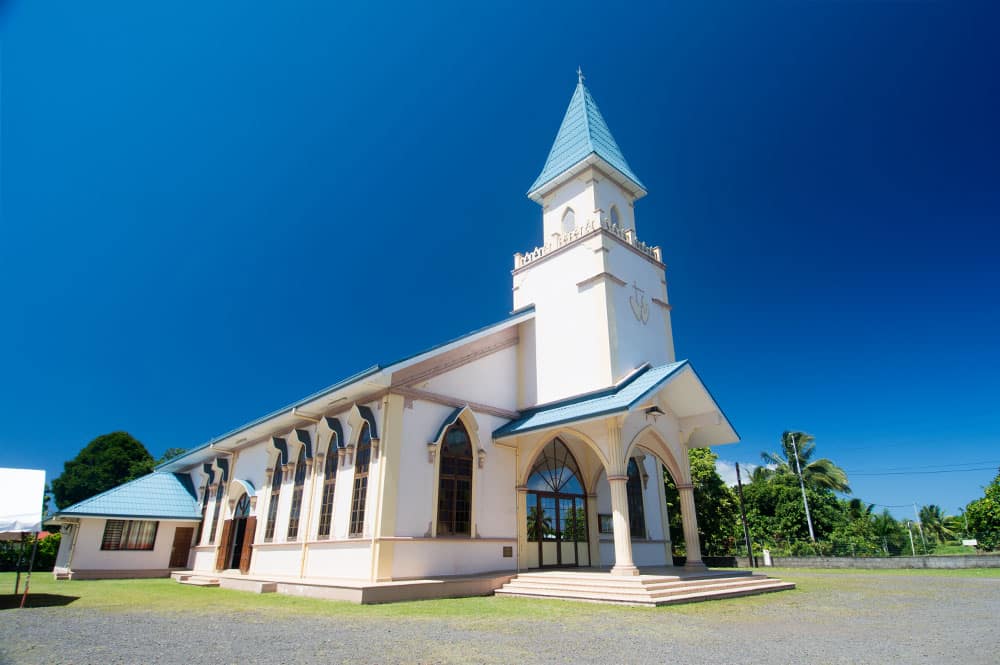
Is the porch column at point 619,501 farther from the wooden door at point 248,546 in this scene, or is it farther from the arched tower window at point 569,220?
the wooden door at point 248,546

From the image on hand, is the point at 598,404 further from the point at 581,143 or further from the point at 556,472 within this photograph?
the point at 581,143

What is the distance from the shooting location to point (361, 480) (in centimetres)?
1373

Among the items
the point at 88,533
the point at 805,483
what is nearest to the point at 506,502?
the point at 88,533

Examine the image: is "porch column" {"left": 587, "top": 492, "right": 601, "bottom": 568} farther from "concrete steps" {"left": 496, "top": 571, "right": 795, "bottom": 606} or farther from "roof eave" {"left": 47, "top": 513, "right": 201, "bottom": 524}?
"roof eave" {"left": 47, "top": 513, "right": 201, "bottom": 524}

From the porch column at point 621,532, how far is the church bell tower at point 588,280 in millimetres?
2971

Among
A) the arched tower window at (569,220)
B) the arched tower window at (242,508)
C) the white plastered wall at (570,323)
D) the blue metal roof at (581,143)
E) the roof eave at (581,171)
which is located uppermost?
the blue metal roof at (581,143)

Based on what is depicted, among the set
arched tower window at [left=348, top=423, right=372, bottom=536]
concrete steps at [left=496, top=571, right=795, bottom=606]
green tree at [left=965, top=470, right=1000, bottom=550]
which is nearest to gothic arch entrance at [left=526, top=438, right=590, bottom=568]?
concrete steps at [left=496, top=571, right=795, bottom=606]

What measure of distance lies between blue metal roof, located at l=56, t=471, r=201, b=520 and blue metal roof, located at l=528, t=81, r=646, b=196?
66.0 feet

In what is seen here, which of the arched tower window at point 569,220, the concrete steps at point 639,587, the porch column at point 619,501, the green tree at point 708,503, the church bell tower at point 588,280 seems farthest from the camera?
the green tree at point 708,503

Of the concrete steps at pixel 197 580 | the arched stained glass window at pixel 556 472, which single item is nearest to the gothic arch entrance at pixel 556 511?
the arched stained glass window at pixel 556 472

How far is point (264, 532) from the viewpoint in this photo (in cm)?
1731

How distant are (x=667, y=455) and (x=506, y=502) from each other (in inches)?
192

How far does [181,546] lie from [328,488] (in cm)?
1328

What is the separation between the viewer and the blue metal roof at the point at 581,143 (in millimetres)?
18766
